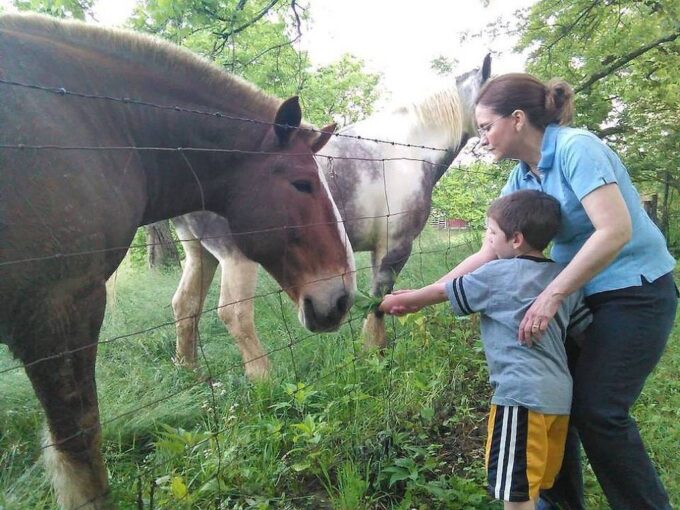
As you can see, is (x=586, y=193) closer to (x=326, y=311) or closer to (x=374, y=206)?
(x=326, y=311)

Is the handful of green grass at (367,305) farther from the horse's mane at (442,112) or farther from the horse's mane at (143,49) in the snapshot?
the horse's mane at (442,112)

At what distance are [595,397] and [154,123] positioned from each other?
2.12 meters

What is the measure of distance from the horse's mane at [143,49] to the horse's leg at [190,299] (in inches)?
65.8

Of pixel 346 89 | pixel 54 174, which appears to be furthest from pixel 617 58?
pixel 346 89

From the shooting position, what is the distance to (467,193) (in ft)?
33.4

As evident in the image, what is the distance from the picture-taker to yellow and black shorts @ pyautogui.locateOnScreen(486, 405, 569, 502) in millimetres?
1689

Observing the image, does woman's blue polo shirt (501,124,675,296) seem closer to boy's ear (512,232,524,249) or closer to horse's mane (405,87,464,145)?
boy's ear (512,232,524,249)

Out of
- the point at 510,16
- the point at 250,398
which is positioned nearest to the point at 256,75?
the point at 510,16

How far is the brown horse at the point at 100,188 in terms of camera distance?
154cm

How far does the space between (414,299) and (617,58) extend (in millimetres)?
7199

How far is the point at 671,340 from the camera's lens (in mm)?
4367

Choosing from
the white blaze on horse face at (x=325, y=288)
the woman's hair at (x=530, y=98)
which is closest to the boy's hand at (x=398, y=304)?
the white blaze on horse face at (x=325, y=288)

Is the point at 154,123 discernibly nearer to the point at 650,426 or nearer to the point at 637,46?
the point at 650,426

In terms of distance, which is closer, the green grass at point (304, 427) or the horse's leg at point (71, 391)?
the horse's leg at point (71, 391)
